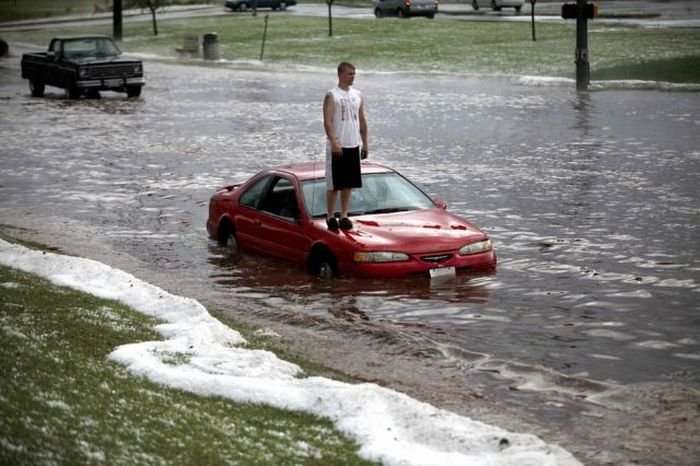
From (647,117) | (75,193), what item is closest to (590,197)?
(75,193)

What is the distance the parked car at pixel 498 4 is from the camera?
72.6m

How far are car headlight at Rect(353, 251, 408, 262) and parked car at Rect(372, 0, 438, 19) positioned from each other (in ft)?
186

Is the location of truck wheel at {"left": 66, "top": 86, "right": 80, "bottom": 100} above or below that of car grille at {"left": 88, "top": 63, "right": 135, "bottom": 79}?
below

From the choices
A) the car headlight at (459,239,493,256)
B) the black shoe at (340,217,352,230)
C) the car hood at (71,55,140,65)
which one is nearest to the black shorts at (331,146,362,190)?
the black shoe at (340,217,352,230)

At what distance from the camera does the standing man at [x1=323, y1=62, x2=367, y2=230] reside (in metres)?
15.1

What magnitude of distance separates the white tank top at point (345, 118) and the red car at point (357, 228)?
0.83 meters

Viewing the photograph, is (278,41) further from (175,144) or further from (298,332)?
(298,332)

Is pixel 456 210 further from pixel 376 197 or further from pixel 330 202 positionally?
pixel 330 202

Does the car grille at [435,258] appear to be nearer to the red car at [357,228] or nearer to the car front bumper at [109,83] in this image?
the red car at [357,228]

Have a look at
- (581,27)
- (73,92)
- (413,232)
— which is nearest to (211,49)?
(73,92)

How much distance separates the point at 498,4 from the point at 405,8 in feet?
18.7

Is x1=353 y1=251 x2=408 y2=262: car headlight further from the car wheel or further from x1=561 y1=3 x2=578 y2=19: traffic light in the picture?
x1=561 y1=3 x2=578 y2=19: traffic light

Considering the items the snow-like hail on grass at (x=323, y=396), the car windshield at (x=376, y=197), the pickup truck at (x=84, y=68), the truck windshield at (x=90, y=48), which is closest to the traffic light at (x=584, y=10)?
the pickup truck at (x=84, y=68)

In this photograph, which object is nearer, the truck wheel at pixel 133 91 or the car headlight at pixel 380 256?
the car headlight at pixel 380 256
